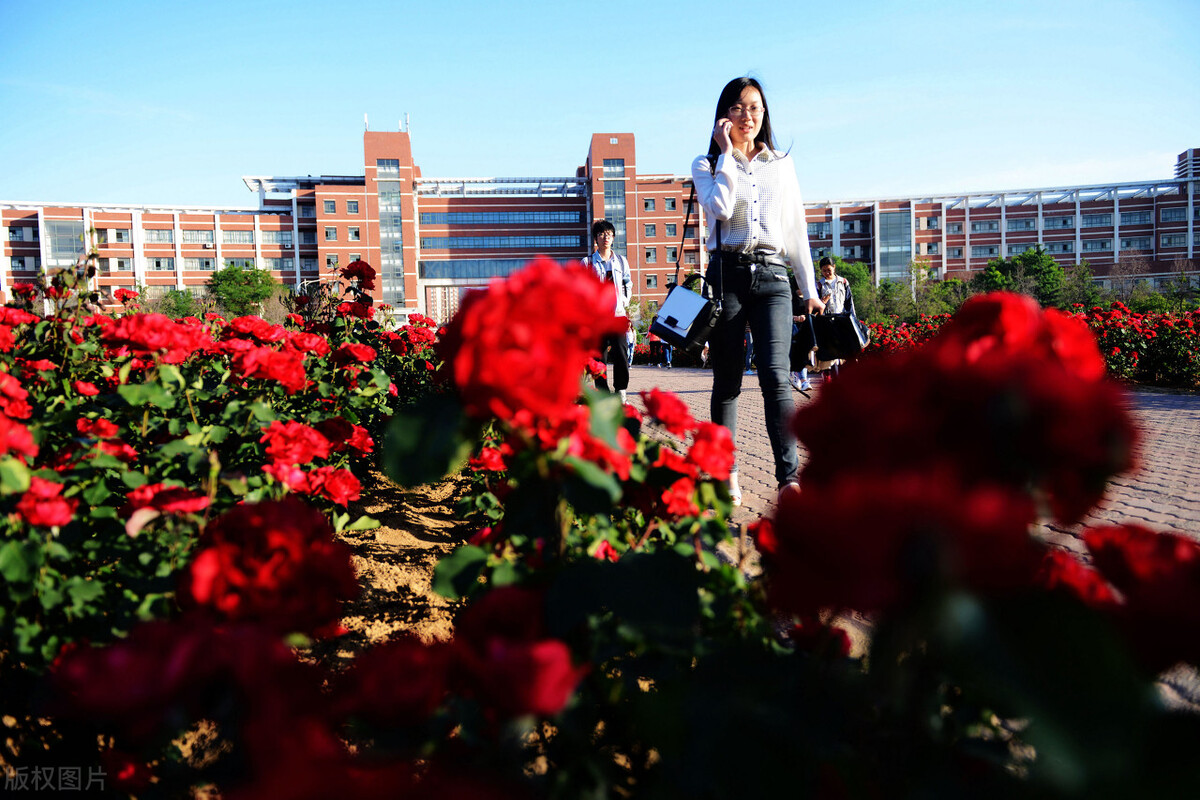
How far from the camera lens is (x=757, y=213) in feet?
9.45

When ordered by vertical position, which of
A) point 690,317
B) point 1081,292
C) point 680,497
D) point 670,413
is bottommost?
point 680,497

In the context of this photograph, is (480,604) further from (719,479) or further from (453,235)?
(453,235)

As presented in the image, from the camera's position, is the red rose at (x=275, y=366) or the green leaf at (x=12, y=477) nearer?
the green leaf at (x=12, y=477)

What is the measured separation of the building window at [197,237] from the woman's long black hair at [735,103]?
68410 millimetres

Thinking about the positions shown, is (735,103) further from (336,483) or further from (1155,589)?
(1155,589)

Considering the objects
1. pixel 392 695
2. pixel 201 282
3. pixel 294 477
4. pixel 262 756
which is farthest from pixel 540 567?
pixel 201 282

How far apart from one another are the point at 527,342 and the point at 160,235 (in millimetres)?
71515

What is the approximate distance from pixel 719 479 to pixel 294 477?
0.97 m

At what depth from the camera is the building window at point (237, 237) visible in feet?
200

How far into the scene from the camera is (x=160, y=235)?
59625 mm

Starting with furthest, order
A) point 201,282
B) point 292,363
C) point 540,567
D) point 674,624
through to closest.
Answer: point 201,282
point 292,363
point 540,567
point 674,624

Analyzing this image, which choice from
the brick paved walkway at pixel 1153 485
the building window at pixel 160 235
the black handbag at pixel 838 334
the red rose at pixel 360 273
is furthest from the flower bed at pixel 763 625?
the building window at pixel 160 235

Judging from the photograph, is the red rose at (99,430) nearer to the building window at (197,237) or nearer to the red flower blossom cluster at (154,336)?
the red flower blossom cluster at (154,336)

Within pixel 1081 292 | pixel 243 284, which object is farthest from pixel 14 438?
pixel 243 284
